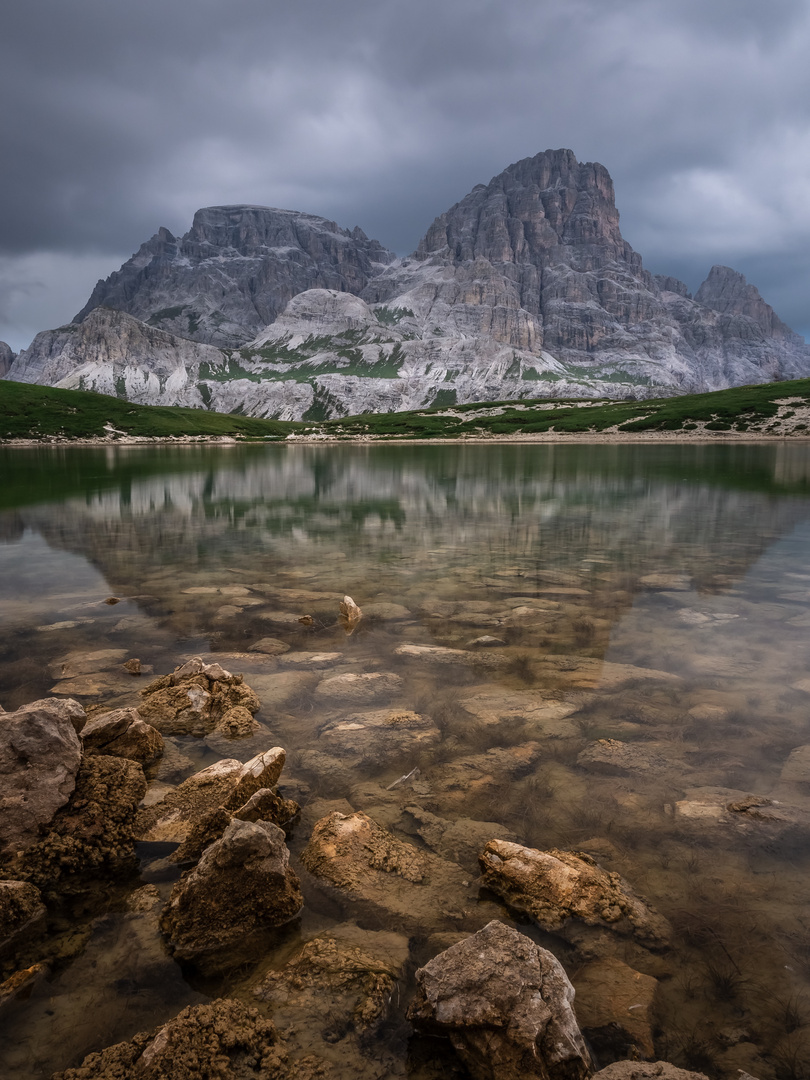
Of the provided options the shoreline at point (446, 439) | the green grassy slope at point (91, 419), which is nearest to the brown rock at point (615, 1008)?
the shoreline at point (446, 439)

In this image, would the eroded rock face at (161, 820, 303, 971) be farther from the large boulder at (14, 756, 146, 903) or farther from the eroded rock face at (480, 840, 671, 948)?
the eroded rock face at (480, 840, 671, 948)

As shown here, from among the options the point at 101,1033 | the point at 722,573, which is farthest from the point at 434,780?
the point at 722,573

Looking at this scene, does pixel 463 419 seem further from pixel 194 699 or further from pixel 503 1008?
pixel 503 1008

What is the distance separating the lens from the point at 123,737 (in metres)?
7.41

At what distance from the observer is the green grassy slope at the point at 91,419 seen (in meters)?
148

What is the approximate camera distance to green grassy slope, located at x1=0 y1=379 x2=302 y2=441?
5832 inches

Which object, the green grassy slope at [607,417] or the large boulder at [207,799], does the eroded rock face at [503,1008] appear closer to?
the large boulder at [207,799]

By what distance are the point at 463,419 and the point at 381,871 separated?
18375 centimetres

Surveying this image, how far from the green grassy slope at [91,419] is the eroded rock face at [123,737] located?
519ft

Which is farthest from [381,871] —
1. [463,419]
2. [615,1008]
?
[463,419]

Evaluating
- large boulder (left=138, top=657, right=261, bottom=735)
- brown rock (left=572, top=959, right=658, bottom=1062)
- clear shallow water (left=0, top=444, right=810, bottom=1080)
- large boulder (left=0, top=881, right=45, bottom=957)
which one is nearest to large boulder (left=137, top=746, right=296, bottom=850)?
clear shallow water (left=0, top=444, right=810, bottom=1080)

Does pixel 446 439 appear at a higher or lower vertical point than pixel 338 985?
higher

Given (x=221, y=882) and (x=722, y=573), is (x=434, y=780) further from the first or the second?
(x=722, y=573)

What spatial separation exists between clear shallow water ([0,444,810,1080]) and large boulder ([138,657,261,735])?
42 cm
